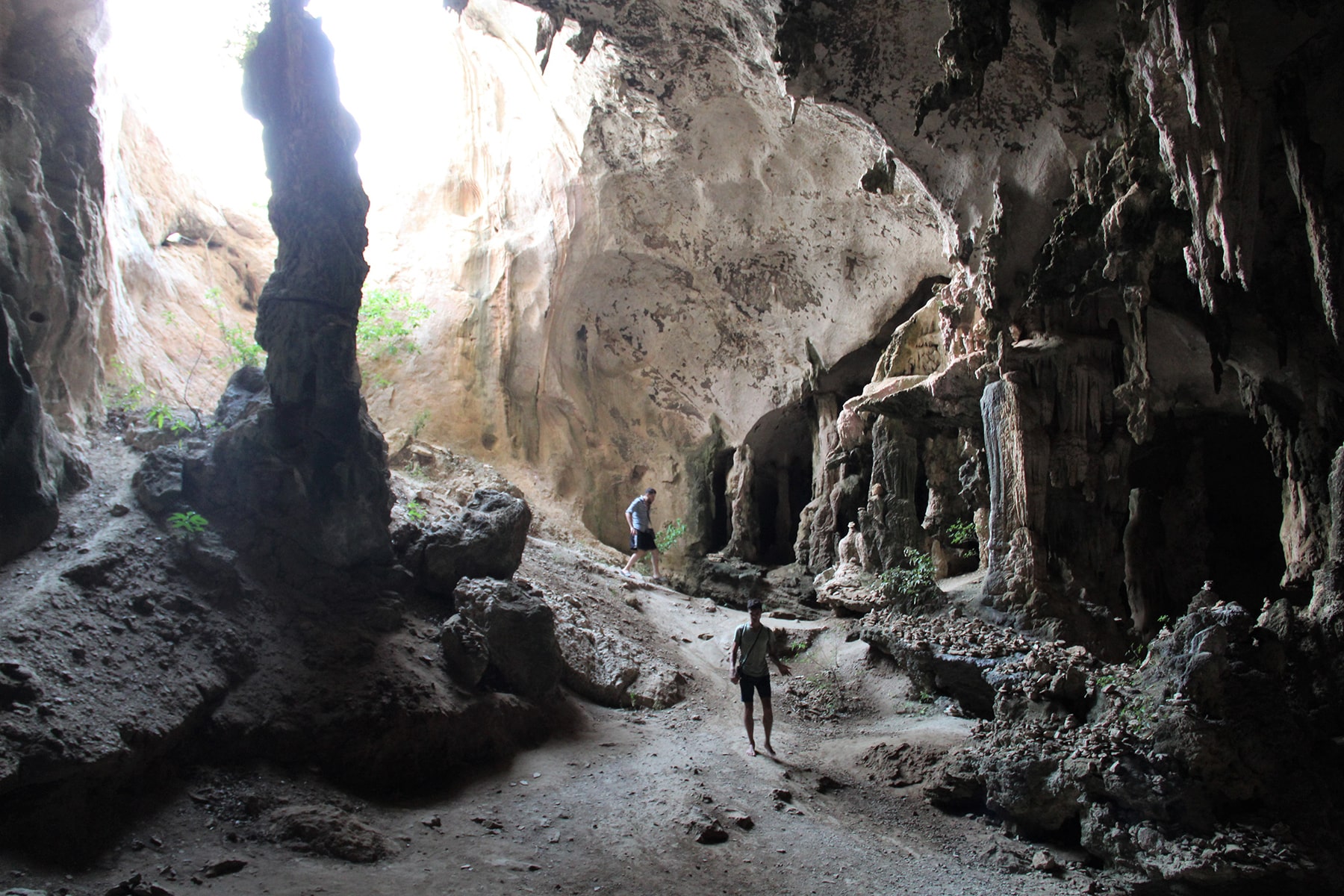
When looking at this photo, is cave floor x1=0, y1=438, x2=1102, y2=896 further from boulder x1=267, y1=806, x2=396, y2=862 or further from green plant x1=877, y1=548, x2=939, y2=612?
green plant x1=877, y1=548, x2=939, y2=612

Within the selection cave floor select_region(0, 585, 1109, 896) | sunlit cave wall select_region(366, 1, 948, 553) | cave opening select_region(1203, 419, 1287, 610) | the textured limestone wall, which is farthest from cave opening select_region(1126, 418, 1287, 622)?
cave floor select_region(0, 585, 1109, 896)

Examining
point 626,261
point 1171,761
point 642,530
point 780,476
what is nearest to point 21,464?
point 1171,761

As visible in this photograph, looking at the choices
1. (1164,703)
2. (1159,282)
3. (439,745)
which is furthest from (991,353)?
(439,745)

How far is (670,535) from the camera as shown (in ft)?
55.5

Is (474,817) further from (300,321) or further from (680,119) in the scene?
(680,119)

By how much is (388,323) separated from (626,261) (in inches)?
188

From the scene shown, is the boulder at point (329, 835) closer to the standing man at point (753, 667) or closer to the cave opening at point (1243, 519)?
the standing man at point (753, 667)

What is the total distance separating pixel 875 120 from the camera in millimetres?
9805

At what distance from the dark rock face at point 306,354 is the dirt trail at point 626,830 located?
2350 millimetres

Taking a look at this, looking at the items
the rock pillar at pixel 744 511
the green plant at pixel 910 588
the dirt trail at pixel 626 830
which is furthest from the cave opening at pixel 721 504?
the dirt trail at pixel 626 830

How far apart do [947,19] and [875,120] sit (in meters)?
1.28

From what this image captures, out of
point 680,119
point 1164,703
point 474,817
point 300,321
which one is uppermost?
point 680,119

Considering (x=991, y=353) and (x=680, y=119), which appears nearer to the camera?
(x=991, y=353)

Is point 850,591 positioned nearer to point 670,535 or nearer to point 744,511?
point 744,511
